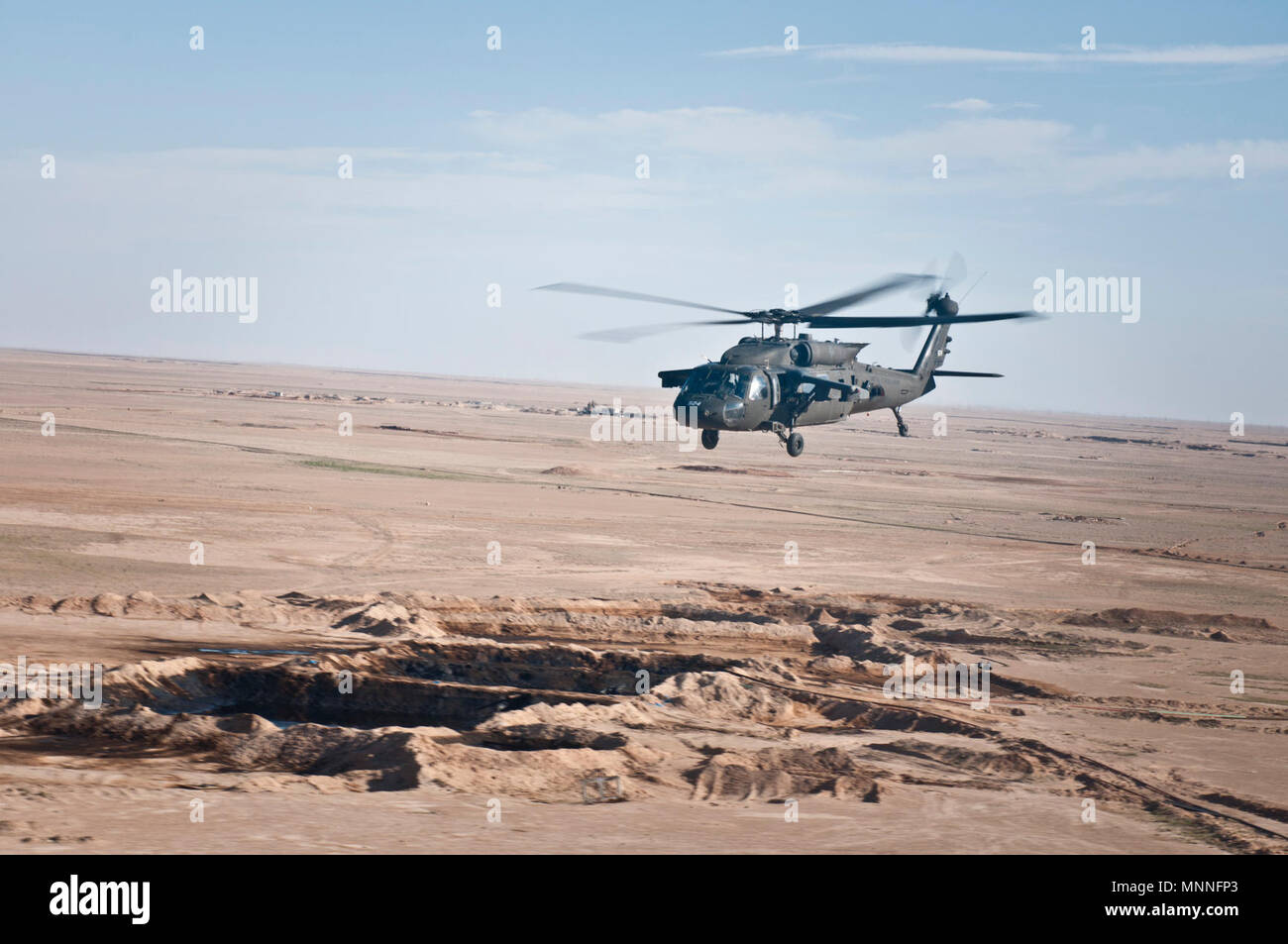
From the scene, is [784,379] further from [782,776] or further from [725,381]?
[782,776]

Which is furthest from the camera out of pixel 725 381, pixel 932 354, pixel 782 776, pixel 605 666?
pixel 932 354

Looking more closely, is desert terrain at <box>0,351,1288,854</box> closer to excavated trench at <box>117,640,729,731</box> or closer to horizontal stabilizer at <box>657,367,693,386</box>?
excavated trench at <box>117,640,729,731</box>

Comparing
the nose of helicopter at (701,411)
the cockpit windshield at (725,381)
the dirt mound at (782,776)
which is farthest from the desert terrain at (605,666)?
the cockpit windshield at (725,381)

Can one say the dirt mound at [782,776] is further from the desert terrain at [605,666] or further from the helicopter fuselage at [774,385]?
the helicopter fuselage at [774,385]

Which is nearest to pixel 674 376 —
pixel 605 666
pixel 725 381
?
pixel 725 381

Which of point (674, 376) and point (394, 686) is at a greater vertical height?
Result: point (674, 376)

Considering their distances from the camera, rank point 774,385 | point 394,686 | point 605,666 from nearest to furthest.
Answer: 1. point 394,686
2. point 605,666
3. point 774,385

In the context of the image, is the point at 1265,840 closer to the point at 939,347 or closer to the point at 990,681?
the point at 990,681

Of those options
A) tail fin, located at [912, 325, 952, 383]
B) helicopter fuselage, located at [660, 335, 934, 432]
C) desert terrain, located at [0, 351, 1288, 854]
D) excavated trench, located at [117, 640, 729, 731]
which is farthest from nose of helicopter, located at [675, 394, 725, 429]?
tail fin, located at [912, 325, 952, 383]
